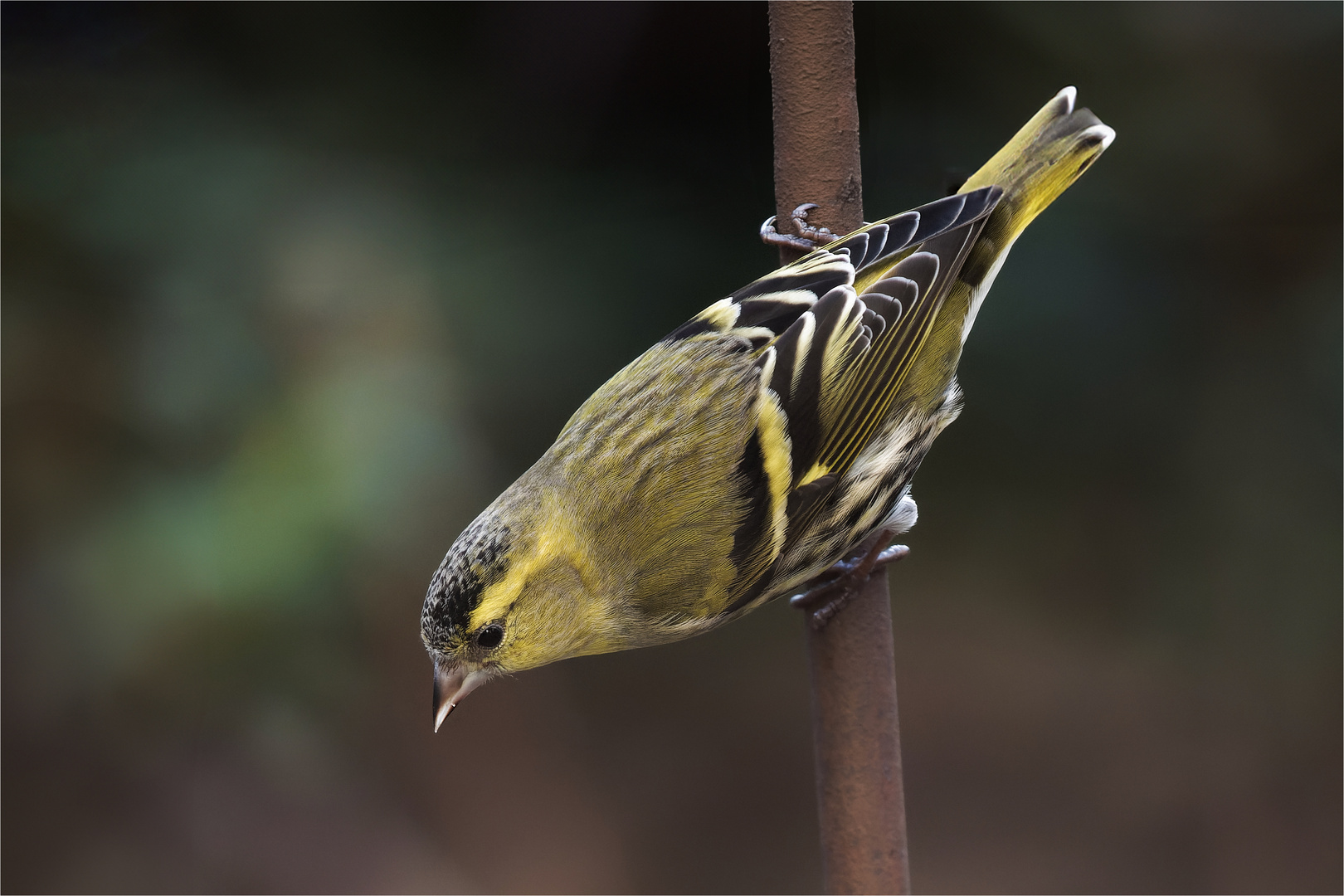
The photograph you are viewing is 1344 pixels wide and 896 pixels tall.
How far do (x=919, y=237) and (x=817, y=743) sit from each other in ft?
2.90

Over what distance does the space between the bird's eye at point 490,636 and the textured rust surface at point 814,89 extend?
878mm

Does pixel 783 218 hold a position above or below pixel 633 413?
above

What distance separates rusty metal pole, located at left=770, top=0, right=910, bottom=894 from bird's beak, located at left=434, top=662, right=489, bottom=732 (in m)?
0.60

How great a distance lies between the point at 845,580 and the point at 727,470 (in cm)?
27

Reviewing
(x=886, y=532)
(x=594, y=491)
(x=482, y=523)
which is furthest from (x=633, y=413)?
(x=886, y=532)

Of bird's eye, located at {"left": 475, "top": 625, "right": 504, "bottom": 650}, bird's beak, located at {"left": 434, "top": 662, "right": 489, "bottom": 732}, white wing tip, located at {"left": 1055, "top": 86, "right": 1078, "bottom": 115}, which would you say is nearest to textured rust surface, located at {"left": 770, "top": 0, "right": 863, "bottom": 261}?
white wing tip, located at {"left": 1055, "top": 86, "right": 1078, "bottom": 115}

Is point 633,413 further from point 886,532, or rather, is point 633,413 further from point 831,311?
point 886,532

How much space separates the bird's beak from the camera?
190 centimetres

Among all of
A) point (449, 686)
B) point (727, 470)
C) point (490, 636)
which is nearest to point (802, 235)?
point (727, 470)

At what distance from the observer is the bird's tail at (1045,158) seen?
2.05 metres

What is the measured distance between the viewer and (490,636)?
185 cm

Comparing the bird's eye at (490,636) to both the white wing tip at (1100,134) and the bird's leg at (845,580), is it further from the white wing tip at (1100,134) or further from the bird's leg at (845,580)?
the white wing tip at (1100,134)

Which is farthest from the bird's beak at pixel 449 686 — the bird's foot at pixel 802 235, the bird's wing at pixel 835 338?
the bird's foot at pixel 802 235

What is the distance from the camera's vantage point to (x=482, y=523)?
1.86 metres
